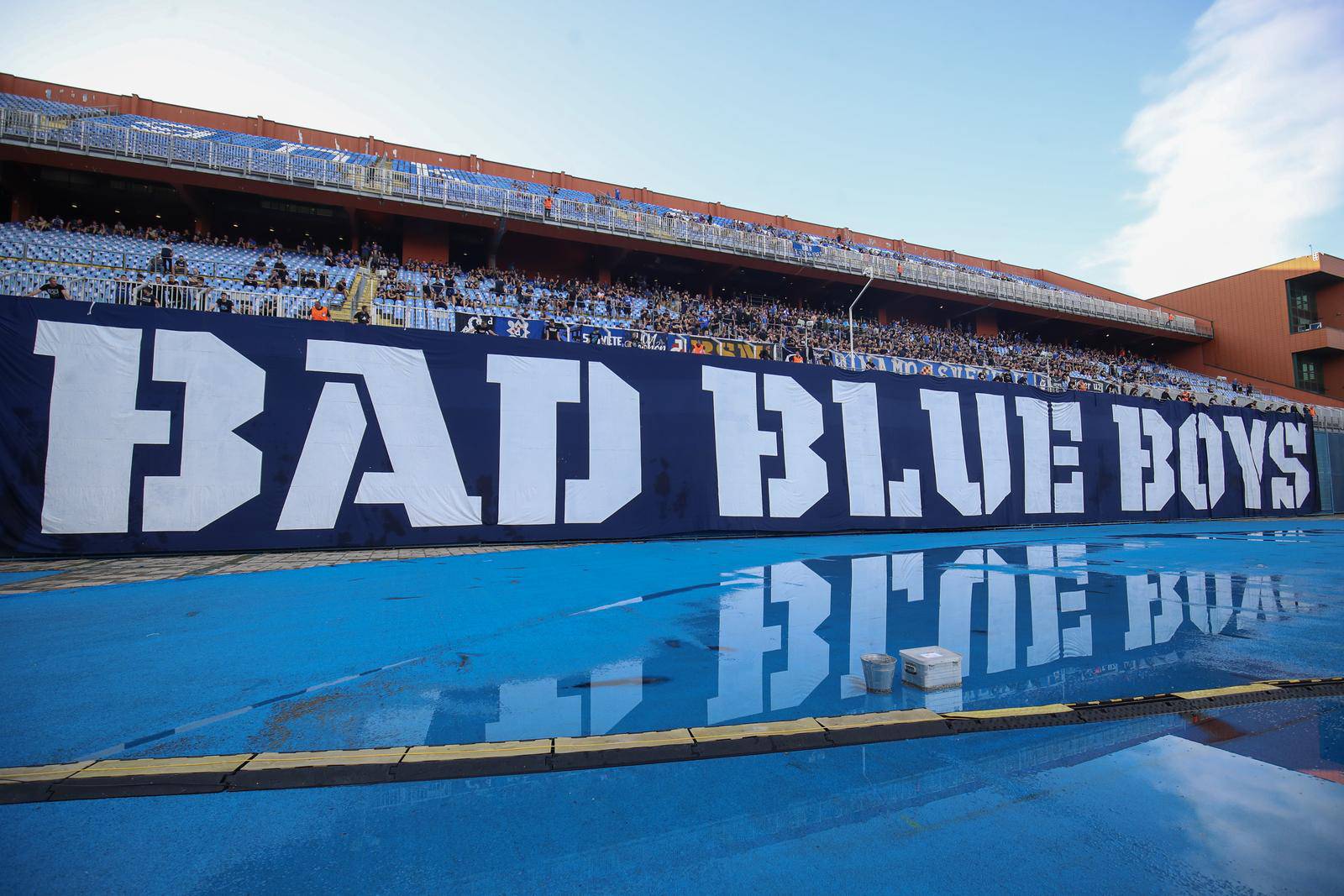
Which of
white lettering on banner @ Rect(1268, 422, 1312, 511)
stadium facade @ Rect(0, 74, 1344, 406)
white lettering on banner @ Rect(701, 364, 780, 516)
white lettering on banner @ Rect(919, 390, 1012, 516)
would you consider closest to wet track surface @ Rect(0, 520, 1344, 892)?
white lettering on banner @ Rect(701, 364, 780, 516)

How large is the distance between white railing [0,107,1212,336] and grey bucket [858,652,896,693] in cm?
2468

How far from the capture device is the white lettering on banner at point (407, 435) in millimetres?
10773

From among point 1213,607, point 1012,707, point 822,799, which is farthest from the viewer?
point 1213,607

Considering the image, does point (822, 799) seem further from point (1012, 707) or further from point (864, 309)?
point (864, 309)

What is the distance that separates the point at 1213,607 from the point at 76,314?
1593 cm

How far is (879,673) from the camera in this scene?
3617mm

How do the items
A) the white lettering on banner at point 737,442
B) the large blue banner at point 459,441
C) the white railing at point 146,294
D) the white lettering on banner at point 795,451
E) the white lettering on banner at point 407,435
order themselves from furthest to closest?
the white lettering on banner at point 795,451
the white lettering on banner at point 737,442
the white lettering on banner at point 407,435
the white railing at point 146,294
the large blue banner at point 459,441

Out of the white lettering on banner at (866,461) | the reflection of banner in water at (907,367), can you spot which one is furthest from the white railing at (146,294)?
the reflection of banner in water at (907,367)

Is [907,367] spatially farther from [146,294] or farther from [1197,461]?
[146,294]

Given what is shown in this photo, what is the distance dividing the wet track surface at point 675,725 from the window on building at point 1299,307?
42845 mm

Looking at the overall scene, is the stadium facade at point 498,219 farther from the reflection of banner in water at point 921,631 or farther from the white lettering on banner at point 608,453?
the reflection of banner in water at point 921,631

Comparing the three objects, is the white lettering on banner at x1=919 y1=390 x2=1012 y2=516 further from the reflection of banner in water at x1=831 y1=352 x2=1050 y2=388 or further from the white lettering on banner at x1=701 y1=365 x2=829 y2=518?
the white lettering on banner at x1=701 y1=365 x2=829 y2=518

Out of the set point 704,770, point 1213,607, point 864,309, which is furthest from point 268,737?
point 864,309

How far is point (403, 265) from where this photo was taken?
2358 centimetres
